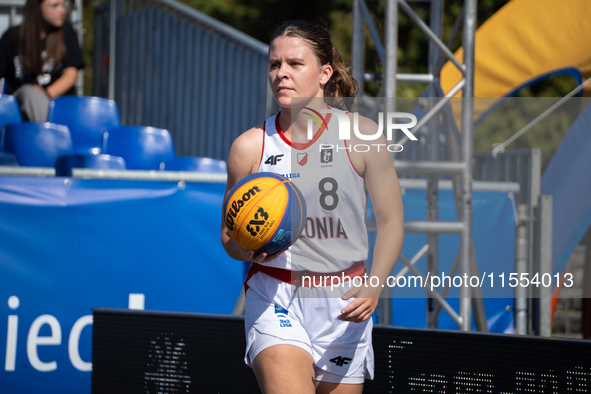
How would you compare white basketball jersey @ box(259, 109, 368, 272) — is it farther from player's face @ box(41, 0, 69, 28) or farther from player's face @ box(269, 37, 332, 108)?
player's face @ box(41, 0, 69, 28)

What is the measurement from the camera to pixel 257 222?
7.47ft

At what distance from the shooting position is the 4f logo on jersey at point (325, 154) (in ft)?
8.20

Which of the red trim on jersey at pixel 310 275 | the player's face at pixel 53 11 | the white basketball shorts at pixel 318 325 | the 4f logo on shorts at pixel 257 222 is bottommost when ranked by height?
the white basketball shorts at pixel 318 325

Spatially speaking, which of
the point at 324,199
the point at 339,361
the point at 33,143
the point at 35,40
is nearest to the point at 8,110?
the point at 33,143

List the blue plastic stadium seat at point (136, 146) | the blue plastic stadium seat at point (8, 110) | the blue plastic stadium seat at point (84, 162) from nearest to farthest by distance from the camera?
1. the blue plastic stadium seat at point (84, 162)
2. the blue plastic stadium seat at point (8, 110)
3. the blue plastic stadium seat at point (136, 146)

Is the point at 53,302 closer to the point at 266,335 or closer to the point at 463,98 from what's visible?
the point at 266,335

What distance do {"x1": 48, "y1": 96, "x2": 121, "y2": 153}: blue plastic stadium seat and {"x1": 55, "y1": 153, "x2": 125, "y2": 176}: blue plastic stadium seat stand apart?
4.00 ft

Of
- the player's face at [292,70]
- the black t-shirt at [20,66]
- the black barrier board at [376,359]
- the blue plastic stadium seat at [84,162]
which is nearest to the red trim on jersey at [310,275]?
the player's face at [292,70]

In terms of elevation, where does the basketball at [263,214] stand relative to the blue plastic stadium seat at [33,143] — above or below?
below

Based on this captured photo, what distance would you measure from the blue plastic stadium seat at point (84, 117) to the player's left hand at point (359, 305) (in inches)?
203

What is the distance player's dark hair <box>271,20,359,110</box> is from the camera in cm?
245

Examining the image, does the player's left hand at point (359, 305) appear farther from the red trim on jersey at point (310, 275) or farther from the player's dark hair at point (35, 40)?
the player's dark hair at point (35, 40)

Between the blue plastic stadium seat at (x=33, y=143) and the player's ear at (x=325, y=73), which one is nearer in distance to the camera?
the player's ear at (x=325, y=73)

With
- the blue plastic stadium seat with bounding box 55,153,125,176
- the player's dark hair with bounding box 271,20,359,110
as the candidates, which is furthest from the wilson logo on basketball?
the blue plastic stadium seat with bounding box 55,153,125,176
